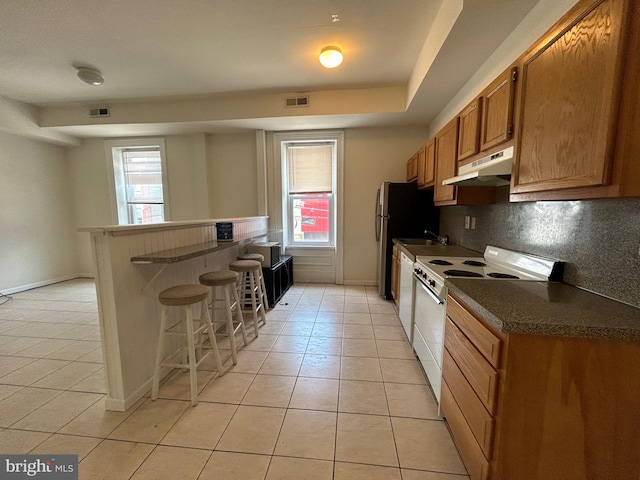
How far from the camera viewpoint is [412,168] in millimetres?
3928

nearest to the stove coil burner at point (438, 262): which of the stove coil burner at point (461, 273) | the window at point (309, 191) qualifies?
the stove coil burner at point (461, 273)

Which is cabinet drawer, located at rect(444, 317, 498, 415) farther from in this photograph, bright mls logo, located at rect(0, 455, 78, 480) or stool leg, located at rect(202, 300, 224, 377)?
bright mls logo, located at rect(0, 455, 78, 480)

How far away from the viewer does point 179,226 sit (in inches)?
92.3

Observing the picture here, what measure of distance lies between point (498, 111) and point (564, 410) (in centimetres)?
164

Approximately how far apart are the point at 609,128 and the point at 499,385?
1.04 metres

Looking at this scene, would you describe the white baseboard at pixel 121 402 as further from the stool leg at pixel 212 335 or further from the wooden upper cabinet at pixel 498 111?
the wooden upper cabinet at pixel 498 111

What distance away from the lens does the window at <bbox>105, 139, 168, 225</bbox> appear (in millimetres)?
4918

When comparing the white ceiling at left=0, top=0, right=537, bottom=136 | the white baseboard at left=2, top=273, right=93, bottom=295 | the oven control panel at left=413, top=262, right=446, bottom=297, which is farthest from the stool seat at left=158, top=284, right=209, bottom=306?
the white baseboard at left=2, top=273, right=93, bottom=295

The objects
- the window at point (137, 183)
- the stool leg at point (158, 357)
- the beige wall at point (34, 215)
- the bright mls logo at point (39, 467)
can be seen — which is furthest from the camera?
the window at point (137, 183)

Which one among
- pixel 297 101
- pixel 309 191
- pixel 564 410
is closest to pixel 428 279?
pixel 564 410

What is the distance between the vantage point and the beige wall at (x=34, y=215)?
4121 millimetres

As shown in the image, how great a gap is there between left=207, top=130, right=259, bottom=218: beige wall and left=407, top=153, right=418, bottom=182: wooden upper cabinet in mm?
2606

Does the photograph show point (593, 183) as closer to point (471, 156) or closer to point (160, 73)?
point (471, 156)

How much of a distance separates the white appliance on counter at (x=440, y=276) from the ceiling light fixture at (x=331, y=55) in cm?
215
